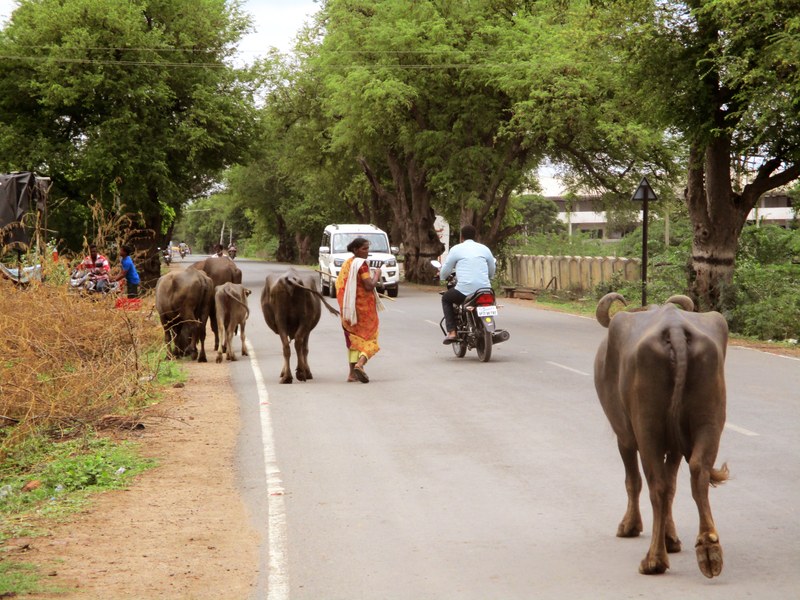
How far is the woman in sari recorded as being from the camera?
14.5 m

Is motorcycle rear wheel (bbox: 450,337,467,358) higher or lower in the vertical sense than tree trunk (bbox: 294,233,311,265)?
lower

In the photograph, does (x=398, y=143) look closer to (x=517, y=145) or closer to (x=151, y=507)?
(x=517, y=145)

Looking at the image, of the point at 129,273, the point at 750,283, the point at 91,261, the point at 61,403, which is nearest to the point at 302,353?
the point at 91,261

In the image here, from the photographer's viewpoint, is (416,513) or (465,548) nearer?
(465,548)

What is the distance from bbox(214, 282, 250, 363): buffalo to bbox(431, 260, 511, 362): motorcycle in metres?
3.23

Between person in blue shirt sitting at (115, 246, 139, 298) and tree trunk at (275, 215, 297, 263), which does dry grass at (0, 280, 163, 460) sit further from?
tree trunk at (275, 215, 297, 263)

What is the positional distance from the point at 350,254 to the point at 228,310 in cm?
2050

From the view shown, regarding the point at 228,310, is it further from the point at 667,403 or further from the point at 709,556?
the point at 709,556

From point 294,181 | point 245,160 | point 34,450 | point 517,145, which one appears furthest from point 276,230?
point 34,450

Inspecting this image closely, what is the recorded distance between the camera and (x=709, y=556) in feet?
17.6

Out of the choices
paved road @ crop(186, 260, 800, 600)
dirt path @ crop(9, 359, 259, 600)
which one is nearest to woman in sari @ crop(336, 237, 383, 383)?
paved road @ crop(186, 260, 800, 600)

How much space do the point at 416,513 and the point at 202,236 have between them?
490 ft

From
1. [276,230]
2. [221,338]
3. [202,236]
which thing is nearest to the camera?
[221,338]

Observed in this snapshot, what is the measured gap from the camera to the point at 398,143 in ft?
144
